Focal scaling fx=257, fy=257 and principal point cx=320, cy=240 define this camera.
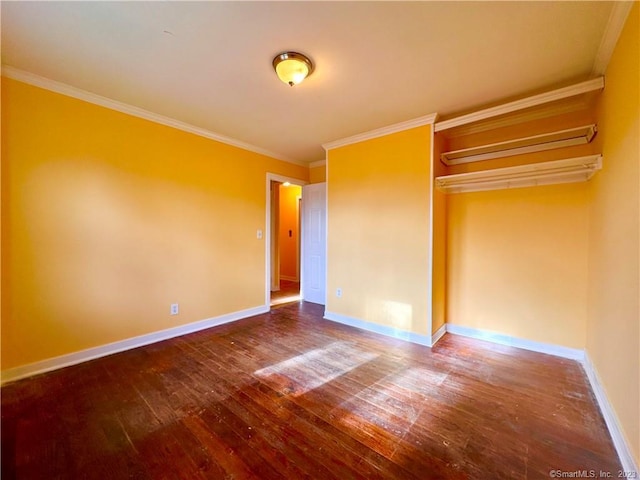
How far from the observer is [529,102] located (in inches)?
93.9

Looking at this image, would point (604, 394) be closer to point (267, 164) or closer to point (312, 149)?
point (312, 149)

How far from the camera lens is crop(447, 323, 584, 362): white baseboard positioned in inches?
102

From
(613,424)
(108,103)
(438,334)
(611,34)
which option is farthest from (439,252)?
(108,103)

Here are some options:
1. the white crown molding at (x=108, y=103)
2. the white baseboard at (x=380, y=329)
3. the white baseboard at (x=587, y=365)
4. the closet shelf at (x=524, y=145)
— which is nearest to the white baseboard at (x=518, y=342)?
the white baseboard at (x=587, y=365)

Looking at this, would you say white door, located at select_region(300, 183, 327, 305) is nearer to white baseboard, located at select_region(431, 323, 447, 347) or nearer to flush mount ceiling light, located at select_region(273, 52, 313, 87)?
white baseboard, located at select_region(431, 323, 447, 347)

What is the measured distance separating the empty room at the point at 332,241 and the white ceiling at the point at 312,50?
0.02 metres

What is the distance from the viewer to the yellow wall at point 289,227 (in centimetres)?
683

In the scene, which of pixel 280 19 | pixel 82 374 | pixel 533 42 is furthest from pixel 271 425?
pixel 533 42

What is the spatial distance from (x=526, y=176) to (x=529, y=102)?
72 cm

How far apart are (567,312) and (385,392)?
2.13 meters

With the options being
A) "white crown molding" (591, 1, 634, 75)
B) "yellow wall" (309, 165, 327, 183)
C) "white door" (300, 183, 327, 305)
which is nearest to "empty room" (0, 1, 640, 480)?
"white crown molding" (591, 1, 634, 75)

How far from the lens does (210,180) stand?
3.46 meters

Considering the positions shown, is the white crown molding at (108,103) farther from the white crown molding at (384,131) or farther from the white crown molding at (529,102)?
the white crown molding at (529,102)

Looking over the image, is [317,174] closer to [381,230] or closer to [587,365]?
[381,230]
